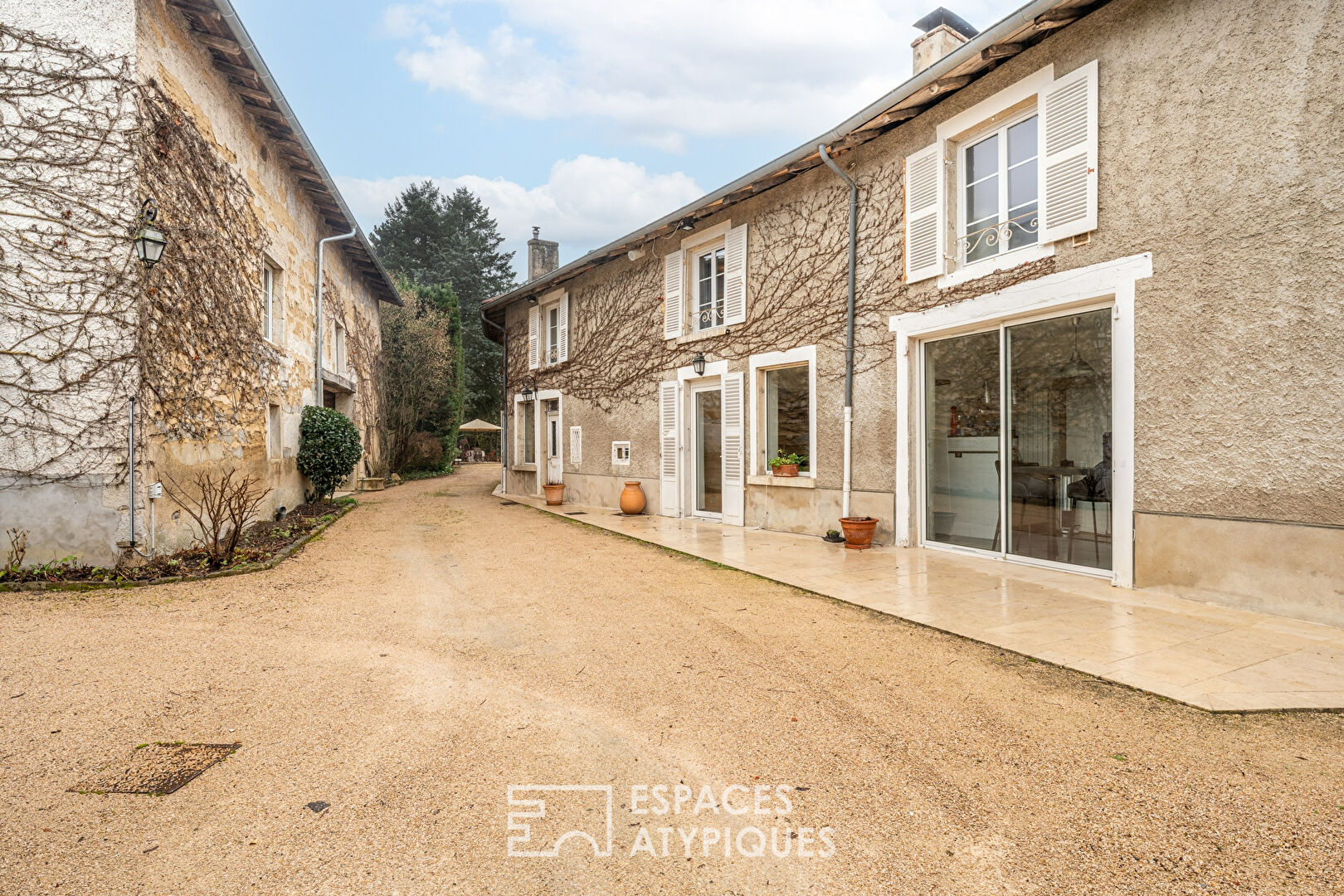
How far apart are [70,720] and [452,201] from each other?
128 feet

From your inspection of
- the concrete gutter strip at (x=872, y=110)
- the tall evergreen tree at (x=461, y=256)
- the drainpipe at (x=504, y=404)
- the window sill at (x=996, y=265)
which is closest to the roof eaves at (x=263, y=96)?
the concrete gutter strip at (x=872, y=110)

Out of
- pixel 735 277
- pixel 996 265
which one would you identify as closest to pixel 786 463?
pixel 735 277

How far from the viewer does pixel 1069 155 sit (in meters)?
5.29

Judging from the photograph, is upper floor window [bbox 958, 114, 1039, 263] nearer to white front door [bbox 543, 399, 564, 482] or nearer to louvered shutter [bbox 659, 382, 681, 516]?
louvered shutter [bbox 659, 382, 681, 516]

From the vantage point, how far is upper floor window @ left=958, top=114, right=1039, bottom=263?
5.79 m

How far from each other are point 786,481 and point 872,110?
4.23m

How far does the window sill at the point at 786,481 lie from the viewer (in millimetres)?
7844

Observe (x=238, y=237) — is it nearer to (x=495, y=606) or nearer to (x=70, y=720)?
(x=495, y=606)

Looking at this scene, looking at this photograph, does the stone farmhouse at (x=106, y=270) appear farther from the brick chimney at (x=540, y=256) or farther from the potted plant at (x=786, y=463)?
the brick chimney at (x=540, y=256)

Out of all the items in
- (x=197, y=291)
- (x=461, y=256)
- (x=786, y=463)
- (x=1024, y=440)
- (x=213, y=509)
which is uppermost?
(x=461, y=256)

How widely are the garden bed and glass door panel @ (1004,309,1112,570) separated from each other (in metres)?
7.11

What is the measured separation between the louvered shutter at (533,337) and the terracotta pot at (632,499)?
4.72m

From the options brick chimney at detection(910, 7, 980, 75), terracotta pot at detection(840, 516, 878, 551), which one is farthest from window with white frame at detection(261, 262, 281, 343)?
brick chimney at detection(910, 7, 980, 75)

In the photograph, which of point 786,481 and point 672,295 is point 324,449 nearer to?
point 672,295
